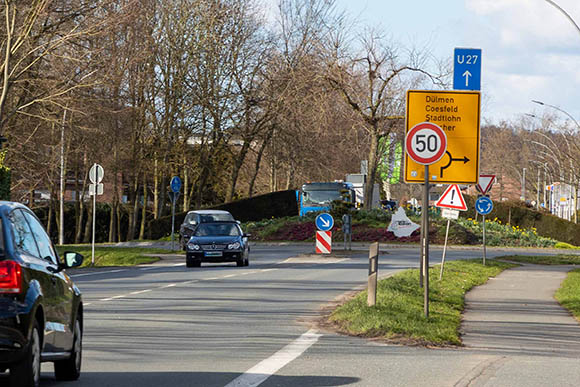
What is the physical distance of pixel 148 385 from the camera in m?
9.02

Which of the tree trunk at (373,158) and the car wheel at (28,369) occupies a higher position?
the tree trunk at (373,158)

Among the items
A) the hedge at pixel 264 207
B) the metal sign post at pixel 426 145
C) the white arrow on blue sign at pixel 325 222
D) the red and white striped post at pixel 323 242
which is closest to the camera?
the metal sign post at pixel 426 145

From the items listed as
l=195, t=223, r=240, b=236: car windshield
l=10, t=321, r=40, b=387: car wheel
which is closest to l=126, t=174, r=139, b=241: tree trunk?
l=195, t=223, r=240, b=236: car windshield

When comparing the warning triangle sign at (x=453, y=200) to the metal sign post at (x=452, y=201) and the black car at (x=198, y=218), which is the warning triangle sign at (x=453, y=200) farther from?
the black car at (x=198, y=218)

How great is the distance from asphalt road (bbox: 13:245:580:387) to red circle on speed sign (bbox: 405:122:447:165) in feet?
9.47

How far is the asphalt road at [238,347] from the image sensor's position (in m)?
9.64

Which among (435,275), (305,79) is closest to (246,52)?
(305,79)

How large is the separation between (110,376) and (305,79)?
42967 millimetres

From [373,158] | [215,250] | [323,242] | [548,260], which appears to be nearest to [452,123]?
[215,250]

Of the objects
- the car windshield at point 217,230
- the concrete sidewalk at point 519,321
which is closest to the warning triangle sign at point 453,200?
the concrete sidewalk at point 519,321

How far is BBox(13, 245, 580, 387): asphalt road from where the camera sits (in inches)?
380

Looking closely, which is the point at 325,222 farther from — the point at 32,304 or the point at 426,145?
the point at 32,304

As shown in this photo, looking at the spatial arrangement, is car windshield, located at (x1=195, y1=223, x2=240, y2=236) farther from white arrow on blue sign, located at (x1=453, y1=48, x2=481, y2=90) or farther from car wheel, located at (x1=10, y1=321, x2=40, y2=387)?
car wheel, located at (x1=10, y1=321, x2=40, y2=387)

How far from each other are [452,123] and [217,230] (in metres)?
12.2
